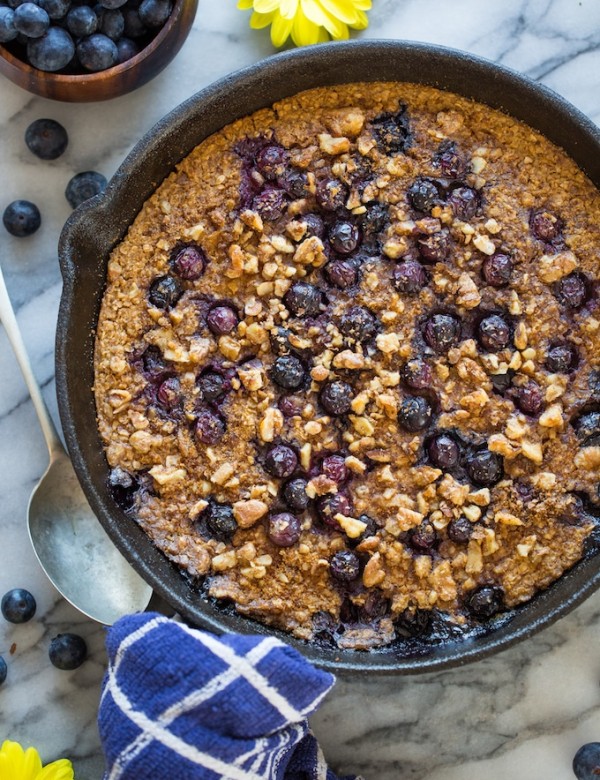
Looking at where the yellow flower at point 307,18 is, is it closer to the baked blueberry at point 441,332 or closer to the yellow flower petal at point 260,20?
the yellow flower petal at point 260,20

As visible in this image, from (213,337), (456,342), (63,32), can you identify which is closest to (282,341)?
(213,337)

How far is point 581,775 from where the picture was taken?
244cm

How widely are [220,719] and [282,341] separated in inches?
30.7

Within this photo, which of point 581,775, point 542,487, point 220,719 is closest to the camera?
point 220,719

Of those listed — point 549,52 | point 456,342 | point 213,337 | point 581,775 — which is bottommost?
point 581,775

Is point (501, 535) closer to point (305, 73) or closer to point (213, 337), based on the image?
point (213, 337)

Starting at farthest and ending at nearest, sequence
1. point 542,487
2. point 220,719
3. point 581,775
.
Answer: point 581,775, point 542,487, point 220,719

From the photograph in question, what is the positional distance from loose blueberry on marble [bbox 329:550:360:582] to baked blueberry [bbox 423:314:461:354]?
1.57 ft

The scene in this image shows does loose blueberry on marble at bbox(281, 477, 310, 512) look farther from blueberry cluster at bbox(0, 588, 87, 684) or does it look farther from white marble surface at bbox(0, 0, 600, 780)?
blueberry cluster at bbox(0, 588, 87, 684)

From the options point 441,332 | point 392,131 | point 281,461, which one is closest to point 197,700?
point 281,461

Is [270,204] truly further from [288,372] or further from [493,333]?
[493,333]

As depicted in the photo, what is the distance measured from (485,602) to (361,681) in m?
0.42

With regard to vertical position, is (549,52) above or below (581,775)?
above

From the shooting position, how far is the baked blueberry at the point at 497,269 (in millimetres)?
2240
